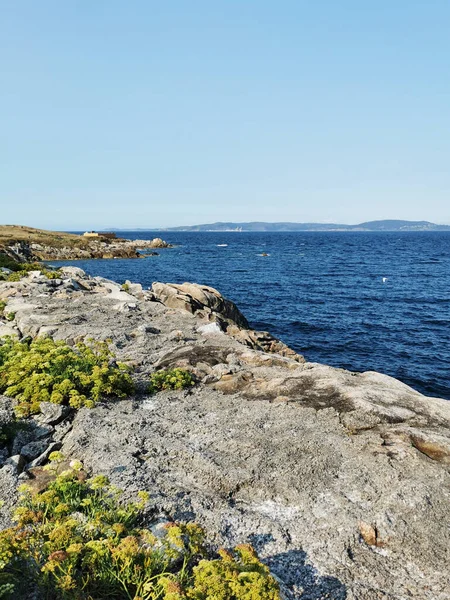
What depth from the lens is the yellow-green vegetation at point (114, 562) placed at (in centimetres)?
380

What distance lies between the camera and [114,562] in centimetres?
425

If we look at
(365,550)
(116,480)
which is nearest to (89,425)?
(116,480)

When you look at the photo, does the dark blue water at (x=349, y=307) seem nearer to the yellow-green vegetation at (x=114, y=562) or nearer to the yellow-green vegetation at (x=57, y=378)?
the yellow-green vegetation at (x=57, y=378)

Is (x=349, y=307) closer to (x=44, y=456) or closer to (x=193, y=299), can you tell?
(x=193, y=299)

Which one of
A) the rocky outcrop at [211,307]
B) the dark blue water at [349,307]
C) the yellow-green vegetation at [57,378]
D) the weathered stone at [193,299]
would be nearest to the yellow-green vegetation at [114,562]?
the yellow-green vegetation at [57,378]

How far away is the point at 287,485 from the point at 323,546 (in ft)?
3.76

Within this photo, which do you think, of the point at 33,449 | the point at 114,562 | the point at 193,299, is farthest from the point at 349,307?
the point at 114,562

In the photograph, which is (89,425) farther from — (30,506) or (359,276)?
(359,276)

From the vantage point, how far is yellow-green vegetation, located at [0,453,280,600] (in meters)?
3.80

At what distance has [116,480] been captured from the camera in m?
6.06

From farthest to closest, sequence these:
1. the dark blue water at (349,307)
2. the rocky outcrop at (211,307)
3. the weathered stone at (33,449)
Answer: the dark blue water at (349,307) → the rocky outcrop at (211,307) → the weathered stone at (33,449)

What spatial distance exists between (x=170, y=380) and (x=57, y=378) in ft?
8.01

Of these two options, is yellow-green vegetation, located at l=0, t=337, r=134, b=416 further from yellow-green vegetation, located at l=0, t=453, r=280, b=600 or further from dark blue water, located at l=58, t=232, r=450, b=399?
dark blue water, located at l=58, t=232, r=450, b=399

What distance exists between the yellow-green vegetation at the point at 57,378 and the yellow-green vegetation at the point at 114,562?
146 inches
